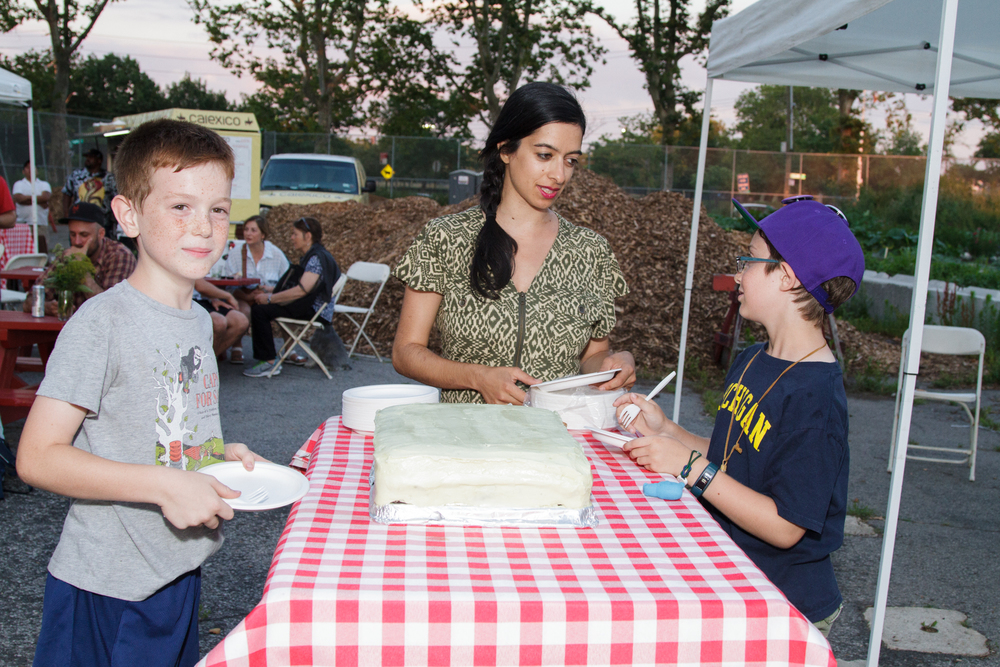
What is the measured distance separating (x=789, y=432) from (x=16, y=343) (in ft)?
16.6

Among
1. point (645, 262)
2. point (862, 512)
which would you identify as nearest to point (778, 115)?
point (645, 262)

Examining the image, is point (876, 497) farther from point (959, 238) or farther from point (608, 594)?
point (959, 238)

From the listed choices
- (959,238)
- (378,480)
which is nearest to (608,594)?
(378,480)

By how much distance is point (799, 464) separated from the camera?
1587 mm

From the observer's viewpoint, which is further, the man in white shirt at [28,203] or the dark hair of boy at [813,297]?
the man in white shirt at [28,203]

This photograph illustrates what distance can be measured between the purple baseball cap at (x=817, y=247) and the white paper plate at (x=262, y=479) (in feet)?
4.08

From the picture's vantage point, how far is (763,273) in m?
1.88

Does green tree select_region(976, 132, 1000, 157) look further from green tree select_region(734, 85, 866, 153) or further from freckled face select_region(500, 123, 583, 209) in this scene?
freckled face select_region(500, 123, 583, 209)

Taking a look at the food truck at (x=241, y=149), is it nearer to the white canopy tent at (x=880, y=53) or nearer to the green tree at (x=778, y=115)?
the white canopy tent at (x=880, y=53)

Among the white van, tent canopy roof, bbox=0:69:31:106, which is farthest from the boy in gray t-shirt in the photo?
the white van

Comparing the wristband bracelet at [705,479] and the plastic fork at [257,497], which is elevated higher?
the plastic fork at [257,497]

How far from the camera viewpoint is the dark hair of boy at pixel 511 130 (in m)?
2.36

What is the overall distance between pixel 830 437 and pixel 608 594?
0.77 m

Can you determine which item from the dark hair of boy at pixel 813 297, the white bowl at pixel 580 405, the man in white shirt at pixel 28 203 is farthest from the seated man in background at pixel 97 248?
the man in white shirt at pixel 28 203
